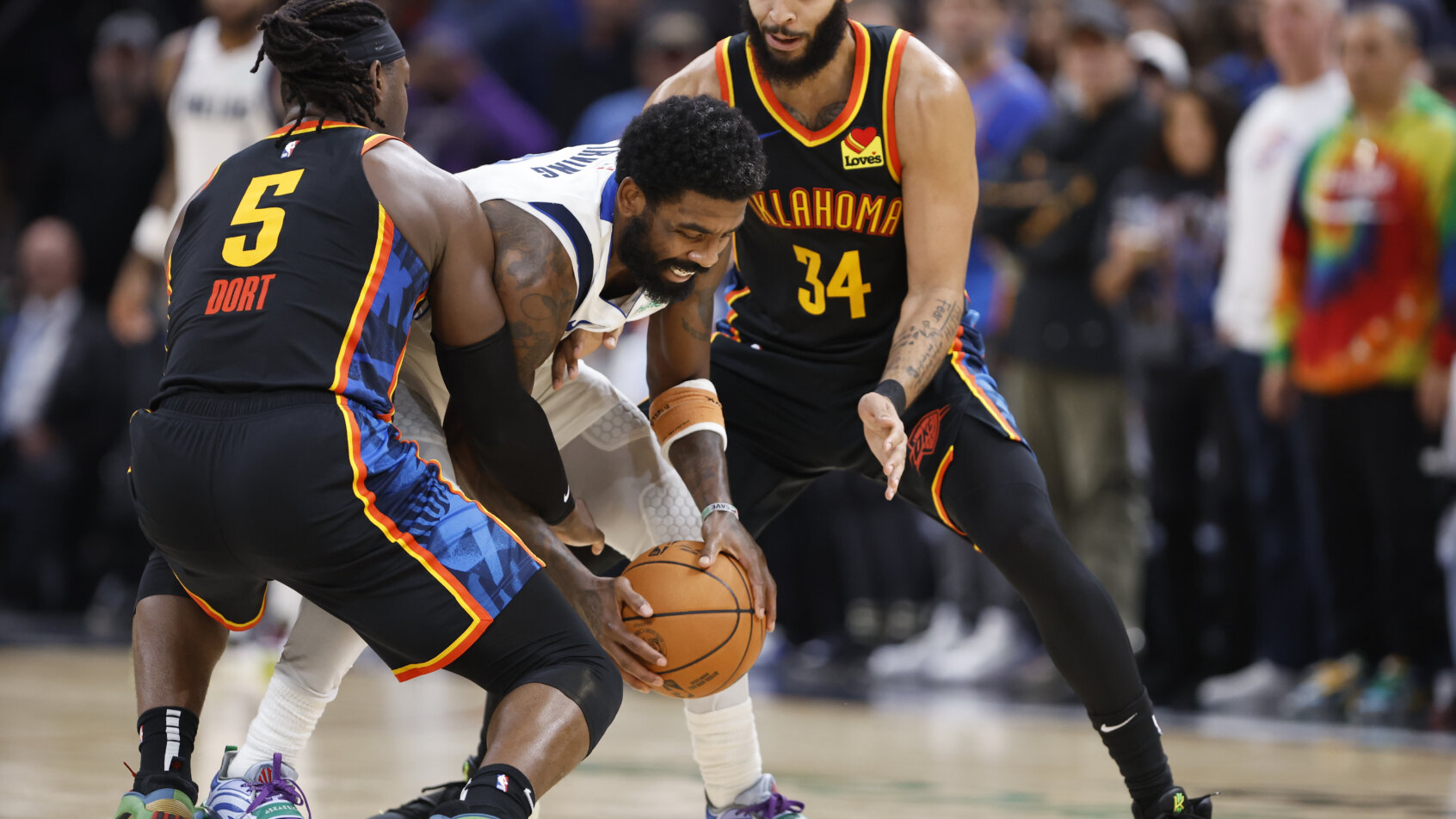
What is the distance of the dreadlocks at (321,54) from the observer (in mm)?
3463

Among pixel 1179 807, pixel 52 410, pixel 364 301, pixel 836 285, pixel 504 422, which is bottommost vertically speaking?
pixel 1179 807

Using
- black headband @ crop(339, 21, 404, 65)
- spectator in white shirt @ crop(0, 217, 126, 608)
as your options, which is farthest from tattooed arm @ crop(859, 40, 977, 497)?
spectator in white shirt @ crop(0, 217, 126, 608)

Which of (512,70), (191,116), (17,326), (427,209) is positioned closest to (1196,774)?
(427,209)

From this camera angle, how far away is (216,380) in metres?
3.19

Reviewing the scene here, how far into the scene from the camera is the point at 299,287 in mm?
3199

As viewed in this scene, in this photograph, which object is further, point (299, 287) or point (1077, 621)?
point (1077, 621)

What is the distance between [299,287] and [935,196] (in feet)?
5.46

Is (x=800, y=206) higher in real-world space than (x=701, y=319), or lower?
higher

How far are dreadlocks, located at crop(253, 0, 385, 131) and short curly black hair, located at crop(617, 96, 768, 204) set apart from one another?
588 mm

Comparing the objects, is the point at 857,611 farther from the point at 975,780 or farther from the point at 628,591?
the point at 628,591

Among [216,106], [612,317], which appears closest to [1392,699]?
[612,317]

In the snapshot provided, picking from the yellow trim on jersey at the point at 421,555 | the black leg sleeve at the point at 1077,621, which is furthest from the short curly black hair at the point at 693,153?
the black leg sleeve at the point at 1077,621

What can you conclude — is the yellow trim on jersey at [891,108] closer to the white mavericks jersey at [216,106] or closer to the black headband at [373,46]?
the black headband at [373,46]

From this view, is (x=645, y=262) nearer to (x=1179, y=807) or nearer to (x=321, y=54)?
(x=321, y=54)
